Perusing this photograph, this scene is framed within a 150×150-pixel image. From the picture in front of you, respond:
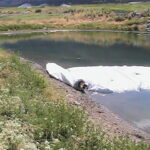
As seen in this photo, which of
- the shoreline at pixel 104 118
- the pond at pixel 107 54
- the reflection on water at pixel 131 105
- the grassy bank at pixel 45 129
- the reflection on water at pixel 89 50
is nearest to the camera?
the grassy bank at pixel 45 129

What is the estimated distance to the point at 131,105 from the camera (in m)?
28.5

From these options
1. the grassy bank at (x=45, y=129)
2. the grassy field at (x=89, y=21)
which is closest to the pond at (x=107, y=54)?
the grassy bank at (x=45, y=129)

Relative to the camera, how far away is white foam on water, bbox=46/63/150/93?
106 ft

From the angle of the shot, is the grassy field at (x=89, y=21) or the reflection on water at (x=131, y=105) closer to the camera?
the reflection on water at (x=131, y=105)

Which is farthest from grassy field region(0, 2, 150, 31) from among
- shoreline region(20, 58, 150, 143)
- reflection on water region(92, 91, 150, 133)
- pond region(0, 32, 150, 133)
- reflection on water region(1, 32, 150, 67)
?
shoreline region(20, 58, 150, 143)

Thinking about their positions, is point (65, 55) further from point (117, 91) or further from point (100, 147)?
point (100, 147)

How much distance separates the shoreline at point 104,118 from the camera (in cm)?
2052

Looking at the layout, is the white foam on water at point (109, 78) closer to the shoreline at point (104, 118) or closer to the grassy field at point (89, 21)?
the shoreline at point (104, 118)

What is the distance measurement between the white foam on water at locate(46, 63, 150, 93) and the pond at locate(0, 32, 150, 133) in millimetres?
909

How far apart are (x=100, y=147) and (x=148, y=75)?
70.0 feet

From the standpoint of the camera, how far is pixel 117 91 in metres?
31.7

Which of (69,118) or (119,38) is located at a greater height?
(69,118)

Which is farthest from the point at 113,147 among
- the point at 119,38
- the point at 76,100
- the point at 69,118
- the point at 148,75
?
the point at 119,38

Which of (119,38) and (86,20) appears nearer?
(119,38)
